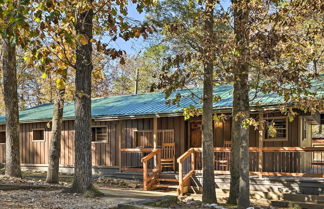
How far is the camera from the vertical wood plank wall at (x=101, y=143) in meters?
17.7

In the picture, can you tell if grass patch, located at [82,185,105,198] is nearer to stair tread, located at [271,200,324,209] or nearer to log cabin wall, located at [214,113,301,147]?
log cabin wall, located at [214,113,301,147]

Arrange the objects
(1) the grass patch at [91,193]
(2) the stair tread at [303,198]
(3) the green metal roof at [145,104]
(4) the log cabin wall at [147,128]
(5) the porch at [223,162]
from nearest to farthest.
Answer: (1) the grass patch at [91,193]
(2) the stair tread at [303,198]
(5) the porch at [223,162]
(3) the green metal roof at [145,104]
(4) the log cabin wall at [147,128]

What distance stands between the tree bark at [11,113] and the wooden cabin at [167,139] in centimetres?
148

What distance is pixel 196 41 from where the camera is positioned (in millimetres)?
10719

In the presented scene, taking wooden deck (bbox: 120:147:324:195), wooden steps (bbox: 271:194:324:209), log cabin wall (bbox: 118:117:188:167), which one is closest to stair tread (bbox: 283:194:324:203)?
wooden steps (bbox: 271:194:324:209)

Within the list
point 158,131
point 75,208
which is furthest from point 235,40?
point 158,131

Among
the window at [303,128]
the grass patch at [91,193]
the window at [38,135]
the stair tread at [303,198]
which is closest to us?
the grass patch at [91,193]

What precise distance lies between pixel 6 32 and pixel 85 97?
5383 mm

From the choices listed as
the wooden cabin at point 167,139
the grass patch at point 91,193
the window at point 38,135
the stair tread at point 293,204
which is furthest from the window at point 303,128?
the window at point 38,135

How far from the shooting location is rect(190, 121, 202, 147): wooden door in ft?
58.5

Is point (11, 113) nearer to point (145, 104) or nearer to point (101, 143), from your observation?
point (101, 143)

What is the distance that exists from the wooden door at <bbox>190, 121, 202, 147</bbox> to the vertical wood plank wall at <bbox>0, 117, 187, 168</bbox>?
1.64ft

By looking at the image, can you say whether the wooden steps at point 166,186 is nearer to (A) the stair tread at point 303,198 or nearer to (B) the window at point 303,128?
(A) the stair tread at point 303,198

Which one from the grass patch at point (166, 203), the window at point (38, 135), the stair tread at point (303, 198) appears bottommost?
the stair tread at point (303, 198)
